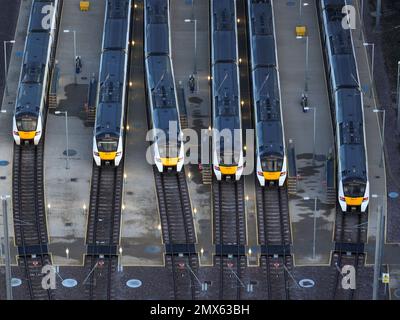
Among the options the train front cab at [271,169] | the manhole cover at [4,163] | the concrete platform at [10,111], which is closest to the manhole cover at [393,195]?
the train front cab at [271,169]

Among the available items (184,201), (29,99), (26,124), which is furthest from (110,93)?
(184,201)

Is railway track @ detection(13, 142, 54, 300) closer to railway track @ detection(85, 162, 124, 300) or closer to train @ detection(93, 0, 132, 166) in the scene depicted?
railway track @ detection(85, 162, 124, 300)

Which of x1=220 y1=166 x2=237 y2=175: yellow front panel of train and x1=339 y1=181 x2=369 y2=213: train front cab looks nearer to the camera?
x1=339 y1=181 x2=369 y2=213: train front cab

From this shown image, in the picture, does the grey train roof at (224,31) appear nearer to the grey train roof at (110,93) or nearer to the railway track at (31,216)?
the grey train roof at (110,93)

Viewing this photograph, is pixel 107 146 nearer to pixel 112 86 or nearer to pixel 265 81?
pixel 112 86

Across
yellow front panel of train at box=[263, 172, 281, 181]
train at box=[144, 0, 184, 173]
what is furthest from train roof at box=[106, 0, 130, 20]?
yellow front panel of train at box=[263, 172, 281, 181]
